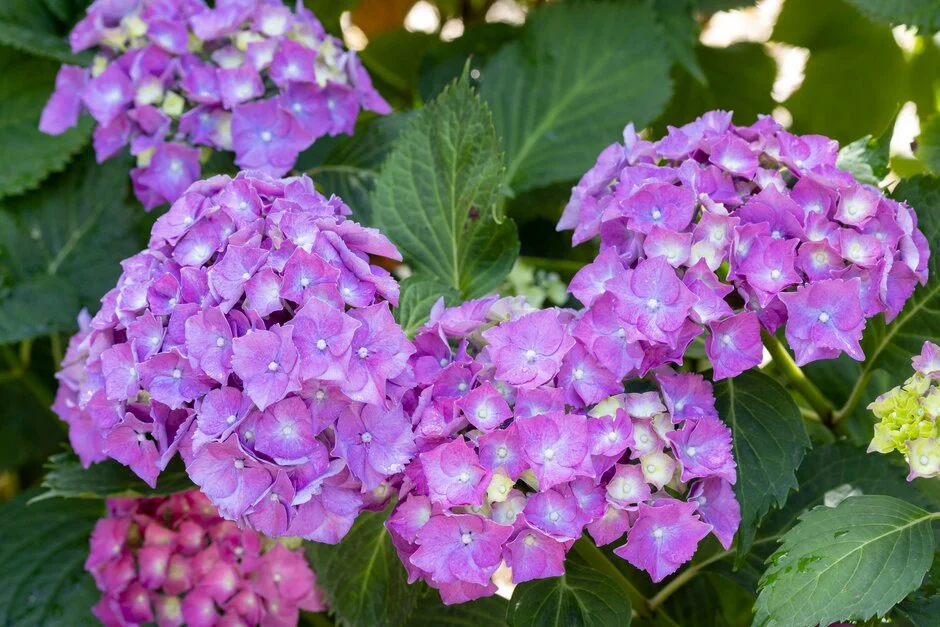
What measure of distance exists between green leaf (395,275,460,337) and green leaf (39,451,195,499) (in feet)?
0.72

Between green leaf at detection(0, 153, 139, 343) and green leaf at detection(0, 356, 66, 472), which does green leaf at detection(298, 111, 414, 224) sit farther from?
green leaf at detection(0, 356, 66, 472)

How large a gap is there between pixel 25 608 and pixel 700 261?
766mm

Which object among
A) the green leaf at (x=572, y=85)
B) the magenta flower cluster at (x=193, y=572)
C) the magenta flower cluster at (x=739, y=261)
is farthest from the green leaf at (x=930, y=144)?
the magenta flower cluster at (x=193, y=572)

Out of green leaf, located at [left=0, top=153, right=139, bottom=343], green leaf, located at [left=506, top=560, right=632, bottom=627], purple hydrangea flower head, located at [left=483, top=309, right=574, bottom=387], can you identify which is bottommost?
green leaf, located at [left=0, top=153, right=139, bottom=343]

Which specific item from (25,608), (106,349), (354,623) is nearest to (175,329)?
(106,349)

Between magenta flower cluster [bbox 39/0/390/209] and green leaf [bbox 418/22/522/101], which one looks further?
green leaf [bbox 418/22/522/101]

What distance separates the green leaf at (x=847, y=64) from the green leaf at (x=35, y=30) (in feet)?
3.12

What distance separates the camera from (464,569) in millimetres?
652

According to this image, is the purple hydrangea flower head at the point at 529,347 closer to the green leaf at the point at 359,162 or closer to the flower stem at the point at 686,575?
the flower stem at the point at 686,575

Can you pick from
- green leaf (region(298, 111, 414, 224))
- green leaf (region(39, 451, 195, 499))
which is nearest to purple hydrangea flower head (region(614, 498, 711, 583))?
green leaf (region(39, 451, 195, 499))

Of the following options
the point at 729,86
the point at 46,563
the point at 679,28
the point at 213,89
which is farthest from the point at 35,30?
the point at 729,86

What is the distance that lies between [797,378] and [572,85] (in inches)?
18.7

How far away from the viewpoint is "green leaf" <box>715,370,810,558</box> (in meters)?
0.73

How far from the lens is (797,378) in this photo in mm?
889
